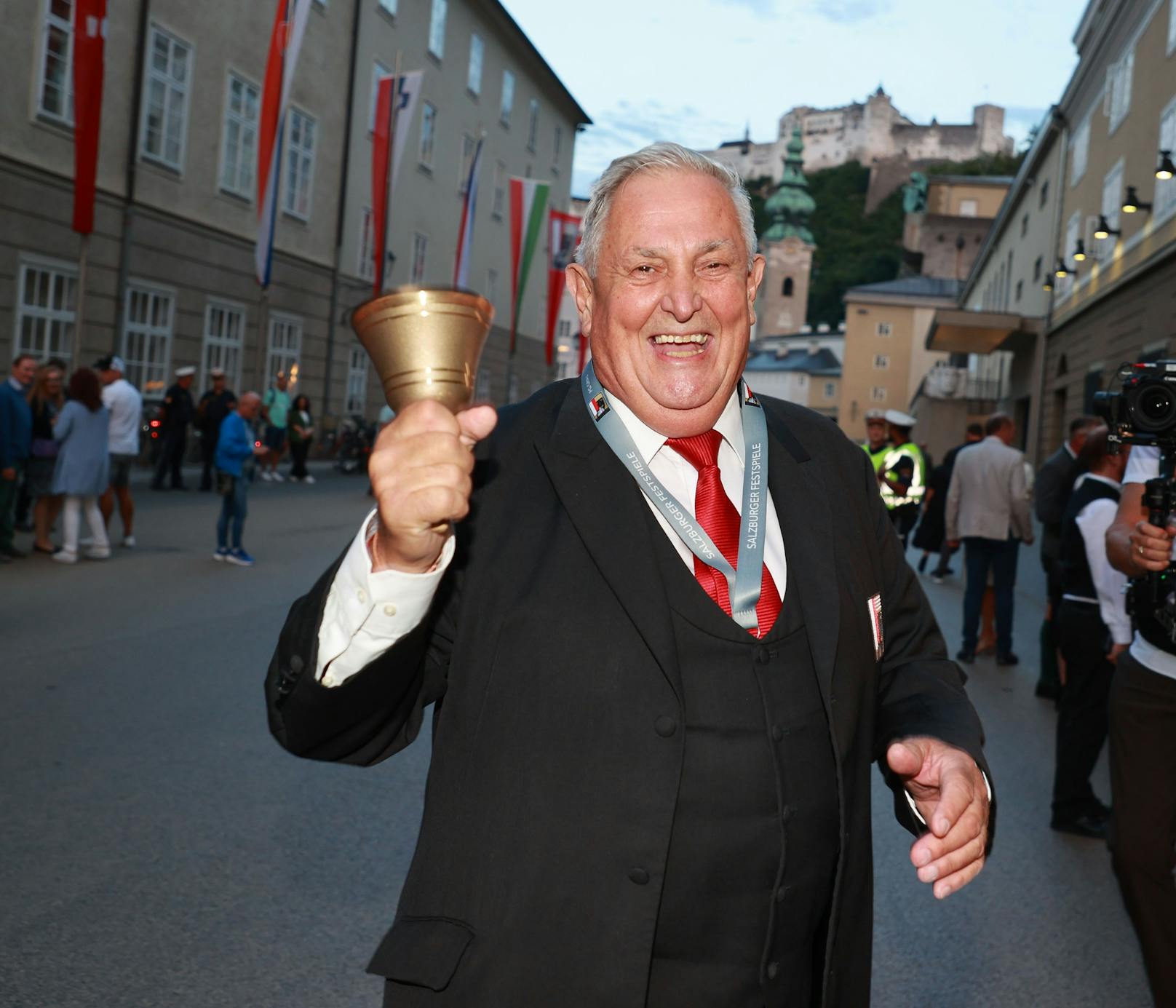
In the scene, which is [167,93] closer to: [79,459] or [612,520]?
[79,459]

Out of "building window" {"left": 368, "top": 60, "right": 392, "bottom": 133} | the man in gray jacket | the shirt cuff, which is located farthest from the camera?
"building window" {"left": 368, "top": 60, "right": 392, "bottom": 133}

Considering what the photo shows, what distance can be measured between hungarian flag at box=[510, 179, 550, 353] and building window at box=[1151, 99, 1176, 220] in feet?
56.3

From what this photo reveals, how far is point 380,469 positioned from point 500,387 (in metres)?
46.2

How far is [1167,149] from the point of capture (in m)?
A: 21.4

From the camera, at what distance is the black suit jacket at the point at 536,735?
80.2 inches

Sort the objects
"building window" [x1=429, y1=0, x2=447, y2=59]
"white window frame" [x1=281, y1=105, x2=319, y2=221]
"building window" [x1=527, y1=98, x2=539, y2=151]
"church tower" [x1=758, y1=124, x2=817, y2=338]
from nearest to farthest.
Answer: "white window frame" [x1=281, y1=105, x2=319, y2=221]
"building window" [x1=429, y1=0, x2=447, y2=59]
"building window" [x1=527, y1=98, x2=539, y2=151]
"church tower" [x1=758, y1=124, x2=817, y2=338]

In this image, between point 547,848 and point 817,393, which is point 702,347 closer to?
point 547,848

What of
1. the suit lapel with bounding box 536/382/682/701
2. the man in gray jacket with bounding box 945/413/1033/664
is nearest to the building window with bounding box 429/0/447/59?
the man in gray jacket with bounding box 945/413/1033/664

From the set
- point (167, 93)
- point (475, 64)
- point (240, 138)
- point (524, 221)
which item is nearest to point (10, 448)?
point (167, 93)

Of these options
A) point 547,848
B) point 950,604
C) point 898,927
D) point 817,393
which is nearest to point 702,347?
point 547,848

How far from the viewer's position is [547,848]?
6.78 feet

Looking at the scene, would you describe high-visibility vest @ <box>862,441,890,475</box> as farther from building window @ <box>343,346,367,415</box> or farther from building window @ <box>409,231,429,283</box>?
building window @ <box>409,231,429,283</box>

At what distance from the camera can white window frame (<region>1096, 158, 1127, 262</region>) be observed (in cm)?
2583

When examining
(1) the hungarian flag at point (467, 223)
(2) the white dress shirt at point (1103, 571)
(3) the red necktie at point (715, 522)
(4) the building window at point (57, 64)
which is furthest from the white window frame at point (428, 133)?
(3) the red necktie at point (715, 522)
